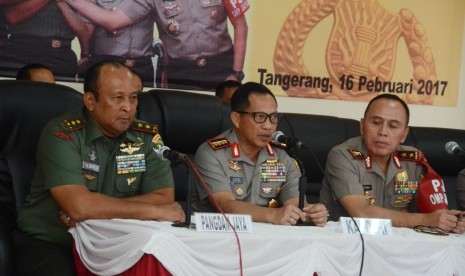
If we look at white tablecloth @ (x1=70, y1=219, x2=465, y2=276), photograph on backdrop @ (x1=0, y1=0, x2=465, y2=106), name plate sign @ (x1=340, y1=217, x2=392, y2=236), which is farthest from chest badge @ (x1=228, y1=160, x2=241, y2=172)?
photograph on backdrop @ (x1=0, y1=0, x2=465, y2=106)

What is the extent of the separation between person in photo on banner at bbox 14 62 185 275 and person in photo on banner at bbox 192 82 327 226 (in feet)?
0.69

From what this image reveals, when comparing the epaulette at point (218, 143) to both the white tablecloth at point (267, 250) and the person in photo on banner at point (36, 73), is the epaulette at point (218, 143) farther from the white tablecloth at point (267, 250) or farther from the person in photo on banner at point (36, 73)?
the person in photo on banner at point (36, 73)

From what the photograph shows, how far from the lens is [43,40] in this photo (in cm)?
434

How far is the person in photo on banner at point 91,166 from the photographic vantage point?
2.66 meters

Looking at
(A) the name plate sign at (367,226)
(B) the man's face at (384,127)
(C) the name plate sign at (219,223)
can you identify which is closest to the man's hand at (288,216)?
(A) the name plate sign at (367,226)

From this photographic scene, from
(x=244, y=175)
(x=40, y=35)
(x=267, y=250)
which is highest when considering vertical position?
(x=40, y=35)

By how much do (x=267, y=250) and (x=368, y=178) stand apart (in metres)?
1.16

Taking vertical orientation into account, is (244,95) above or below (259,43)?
below

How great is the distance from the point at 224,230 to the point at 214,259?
0.35 feet

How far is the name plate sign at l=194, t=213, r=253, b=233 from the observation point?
2.26 m

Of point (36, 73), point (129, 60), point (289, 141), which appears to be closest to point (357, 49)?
point (129, 60)

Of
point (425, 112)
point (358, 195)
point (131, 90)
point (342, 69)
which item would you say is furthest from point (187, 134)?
point (425, 112)

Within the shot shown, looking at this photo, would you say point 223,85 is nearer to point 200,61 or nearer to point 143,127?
point 200,61

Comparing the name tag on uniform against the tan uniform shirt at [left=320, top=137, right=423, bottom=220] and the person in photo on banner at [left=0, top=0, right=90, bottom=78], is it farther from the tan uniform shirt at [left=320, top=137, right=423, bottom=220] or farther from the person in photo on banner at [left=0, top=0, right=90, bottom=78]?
the person in photo on banner at [left=0, top=0, right=90, bottom=78]
